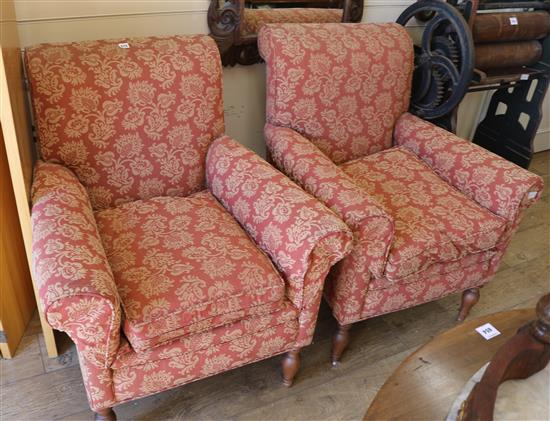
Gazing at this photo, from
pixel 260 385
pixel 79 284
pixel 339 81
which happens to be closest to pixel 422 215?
pixel 339 81

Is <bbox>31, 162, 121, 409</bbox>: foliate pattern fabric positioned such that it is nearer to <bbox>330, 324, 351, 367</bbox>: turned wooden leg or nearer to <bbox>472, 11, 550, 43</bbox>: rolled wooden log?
<bbox>330, 324, 351, 367</bbox>: turned wooden leg

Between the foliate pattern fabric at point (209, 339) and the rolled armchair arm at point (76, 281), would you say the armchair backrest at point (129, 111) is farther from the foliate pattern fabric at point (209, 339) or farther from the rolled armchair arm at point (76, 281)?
the foliate pattern fabric at point (209, 339)

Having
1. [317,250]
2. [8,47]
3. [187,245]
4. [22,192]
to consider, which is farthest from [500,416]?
[8,47]

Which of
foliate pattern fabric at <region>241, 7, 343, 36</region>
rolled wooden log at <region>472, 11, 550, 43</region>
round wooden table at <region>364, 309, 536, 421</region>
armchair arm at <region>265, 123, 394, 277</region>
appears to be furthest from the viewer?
rolled wooden log at <region>472, 11, 550, 43</region>

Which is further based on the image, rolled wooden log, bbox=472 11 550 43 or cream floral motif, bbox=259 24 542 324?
rolled wooden log, bbox=472 11 550 43

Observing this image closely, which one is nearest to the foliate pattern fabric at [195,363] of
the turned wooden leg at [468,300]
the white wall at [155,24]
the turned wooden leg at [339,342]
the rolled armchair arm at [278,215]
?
the rolled armchair arm at [278,215]

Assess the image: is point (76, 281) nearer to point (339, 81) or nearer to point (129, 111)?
point (129, 111)

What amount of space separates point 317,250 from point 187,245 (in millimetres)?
356

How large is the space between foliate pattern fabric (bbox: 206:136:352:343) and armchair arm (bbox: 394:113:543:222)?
65 centimetres

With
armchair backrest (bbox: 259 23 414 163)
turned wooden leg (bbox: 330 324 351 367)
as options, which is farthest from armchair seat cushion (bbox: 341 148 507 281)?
turned wooden leg (bbox: 330 324 351 367)

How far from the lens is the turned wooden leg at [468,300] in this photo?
1.72 m

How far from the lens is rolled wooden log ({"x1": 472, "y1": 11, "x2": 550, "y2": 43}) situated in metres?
1.96

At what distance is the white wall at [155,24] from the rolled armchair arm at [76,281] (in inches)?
26.0

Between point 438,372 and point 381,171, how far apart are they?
93 cm
